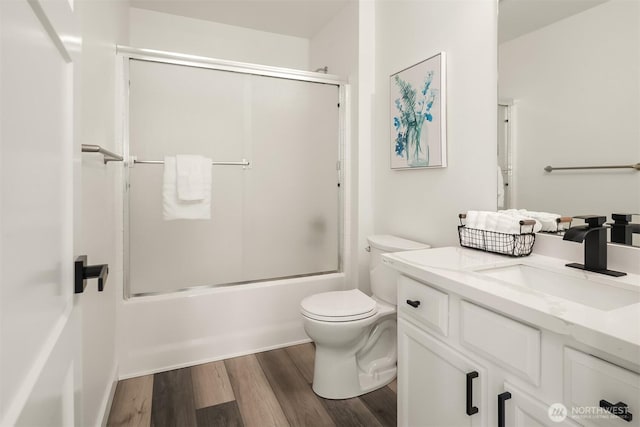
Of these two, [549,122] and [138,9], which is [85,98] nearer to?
[549,122]

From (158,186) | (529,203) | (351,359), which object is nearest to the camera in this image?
(529,203)

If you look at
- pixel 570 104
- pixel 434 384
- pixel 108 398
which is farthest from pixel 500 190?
pixel 108 398

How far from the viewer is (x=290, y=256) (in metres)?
2.50

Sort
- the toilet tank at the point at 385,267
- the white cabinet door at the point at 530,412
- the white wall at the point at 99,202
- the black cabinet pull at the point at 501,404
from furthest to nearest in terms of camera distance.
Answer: the toilet tank at the point at 385,267 < the white wall at the point at 99,202 < the black cabinet pull at the point at 501,404 < the white cabinet door at the point at 530,412

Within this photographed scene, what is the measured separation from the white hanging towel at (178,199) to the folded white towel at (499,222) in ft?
5.00

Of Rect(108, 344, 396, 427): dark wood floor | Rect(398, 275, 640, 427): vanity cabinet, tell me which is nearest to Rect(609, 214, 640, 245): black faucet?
Rect(398, 275, 640, 427): vanity cabinet

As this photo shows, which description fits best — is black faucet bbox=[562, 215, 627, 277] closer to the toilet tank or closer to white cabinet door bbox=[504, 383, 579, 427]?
white cabinet door bbox=[504, 383, 579, 427]

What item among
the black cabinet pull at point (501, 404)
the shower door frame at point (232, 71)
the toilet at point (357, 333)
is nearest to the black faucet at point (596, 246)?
the black cabinet pull at point (501, 404)

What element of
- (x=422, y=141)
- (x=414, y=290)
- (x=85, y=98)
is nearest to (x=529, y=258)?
(x=414, y=290)

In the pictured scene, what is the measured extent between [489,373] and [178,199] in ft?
6.09

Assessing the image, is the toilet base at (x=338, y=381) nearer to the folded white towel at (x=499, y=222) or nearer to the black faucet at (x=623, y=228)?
the folded white towel at (x=499, y=222)

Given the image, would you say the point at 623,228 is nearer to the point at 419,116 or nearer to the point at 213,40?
the point at 419,116

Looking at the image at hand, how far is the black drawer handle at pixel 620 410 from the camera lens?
66 centimetres

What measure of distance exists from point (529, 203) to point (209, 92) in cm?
196
